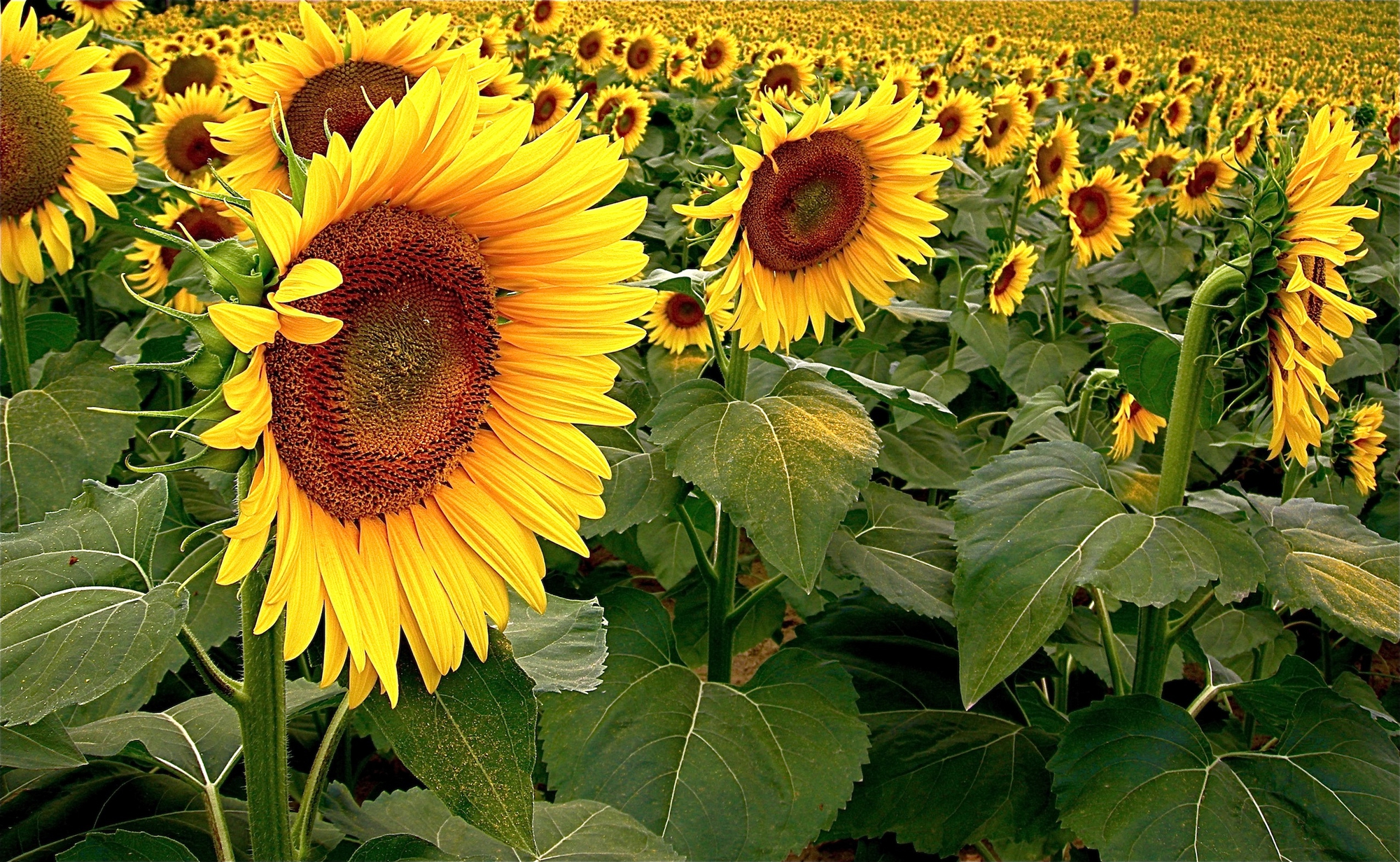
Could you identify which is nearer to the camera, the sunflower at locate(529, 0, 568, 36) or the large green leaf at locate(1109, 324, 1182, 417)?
the large green leaf at locate(1109, 324, 1182, 417)

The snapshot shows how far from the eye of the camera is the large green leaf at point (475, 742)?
3.07ft

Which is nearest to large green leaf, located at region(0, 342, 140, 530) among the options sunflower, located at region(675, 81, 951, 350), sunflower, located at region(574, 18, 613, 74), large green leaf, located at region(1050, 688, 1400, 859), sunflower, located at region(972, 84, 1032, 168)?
sunflower, located at region(675, 81, 951, 350)

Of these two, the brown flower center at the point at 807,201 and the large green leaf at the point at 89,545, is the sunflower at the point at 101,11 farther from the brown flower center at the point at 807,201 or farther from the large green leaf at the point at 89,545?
the large green leaf at the point at 89,545

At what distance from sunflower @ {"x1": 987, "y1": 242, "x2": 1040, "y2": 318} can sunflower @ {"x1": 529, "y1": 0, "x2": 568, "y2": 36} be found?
478 centimetres

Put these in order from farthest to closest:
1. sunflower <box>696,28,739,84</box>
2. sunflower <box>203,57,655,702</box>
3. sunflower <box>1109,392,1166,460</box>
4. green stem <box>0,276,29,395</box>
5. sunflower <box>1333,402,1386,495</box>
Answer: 1. sunflower <box>696,28,739,84</box>
2. sunflower <box>1109,392,1166,460</box>
3. sunflower <box>1333,402,1386,495</box>
4. green stem <box>0,276,29,395</box>
5. sunflower <box>203,57,655,702</box>

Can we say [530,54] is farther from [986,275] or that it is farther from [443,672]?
[443,672]

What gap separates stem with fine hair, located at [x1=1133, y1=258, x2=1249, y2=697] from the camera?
1790 millimetres

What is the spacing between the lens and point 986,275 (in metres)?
3.66

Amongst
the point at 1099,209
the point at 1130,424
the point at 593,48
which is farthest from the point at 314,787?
the point at 593,48

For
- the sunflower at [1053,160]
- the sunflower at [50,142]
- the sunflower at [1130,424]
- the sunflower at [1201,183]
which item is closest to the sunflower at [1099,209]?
the sunflower at [1053,160]

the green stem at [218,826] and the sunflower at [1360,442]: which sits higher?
the green stem at [218,826]

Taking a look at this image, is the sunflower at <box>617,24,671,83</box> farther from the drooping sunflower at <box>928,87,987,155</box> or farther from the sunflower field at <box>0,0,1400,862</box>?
the sunflower field at <box>0,0,1400,862</box>

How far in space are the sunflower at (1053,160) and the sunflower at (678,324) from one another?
202cm

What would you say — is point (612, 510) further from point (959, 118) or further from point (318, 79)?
point (959, 118)
